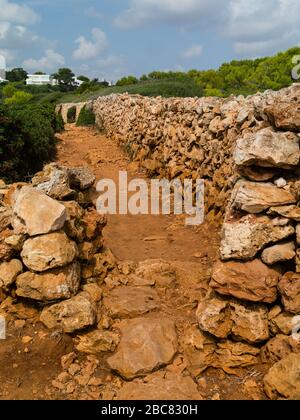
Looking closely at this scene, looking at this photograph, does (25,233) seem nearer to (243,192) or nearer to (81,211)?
(81,211)

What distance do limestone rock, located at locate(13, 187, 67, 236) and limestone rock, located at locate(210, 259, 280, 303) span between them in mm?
1772

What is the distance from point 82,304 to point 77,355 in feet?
1.66

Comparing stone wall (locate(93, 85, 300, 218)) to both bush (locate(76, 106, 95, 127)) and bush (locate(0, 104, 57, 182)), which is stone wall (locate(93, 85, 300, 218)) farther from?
bush (locate(76, 106, 95, 127))

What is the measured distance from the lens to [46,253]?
4.31m

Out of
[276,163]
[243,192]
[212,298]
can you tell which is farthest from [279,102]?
[212,298]

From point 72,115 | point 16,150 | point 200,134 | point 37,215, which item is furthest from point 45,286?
point 72,115

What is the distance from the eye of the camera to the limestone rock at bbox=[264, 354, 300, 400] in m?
3.25

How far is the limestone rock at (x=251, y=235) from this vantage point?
12.2ft

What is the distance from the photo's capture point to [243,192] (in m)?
3.84

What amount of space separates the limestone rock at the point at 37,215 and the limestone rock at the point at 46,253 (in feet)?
0.29

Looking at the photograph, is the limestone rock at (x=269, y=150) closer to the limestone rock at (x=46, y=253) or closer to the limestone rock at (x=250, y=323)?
the limestone rock at (x=250, y=323)

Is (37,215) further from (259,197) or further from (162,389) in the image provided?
(259,197)
